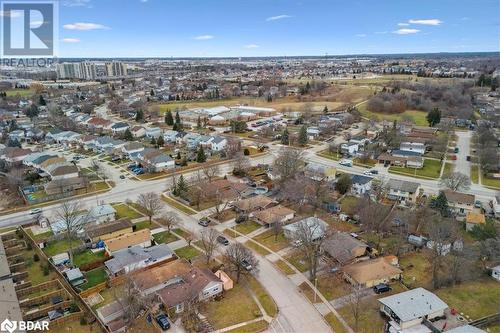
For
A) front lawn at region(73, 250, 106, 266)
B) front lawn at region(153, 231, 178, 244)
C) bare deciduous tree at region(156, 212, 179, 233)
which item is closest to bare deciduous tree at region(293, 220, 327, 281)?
front lawn at region(153, 231, 178, 244)

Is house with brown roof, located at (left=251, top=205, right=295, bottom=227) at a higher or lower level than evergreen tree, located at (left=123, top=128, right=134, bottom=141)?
lower

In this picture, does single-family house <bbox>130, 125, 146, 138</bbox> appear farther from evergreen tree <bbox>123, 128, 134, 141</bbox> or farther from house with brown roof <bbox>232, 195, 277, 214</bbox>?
house with brown roof <bbox>232, 195, 277, 214</bbox>

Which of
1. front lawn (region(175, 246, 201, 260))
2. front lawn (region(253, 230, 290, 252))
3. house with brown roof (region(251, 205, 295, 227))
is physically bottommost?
front lawn (region(175, 246, 201, 260))

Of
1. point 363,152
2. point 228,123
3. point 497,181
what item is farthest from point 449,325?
point 228,123

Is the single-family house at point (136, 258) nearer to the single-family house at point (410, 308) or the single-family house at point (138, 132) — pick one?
the single-family house at point (410, 308)

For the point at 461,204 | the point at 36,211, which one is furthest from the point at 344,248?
the point at 36,211

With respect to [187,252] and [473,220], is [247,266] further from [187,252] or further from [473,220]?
[473,220]

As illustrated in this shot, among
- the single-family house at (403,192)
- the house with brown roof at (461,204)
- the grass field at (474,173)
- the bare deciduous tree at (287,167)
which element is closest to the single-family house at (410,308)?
the house with brown roof at (461,204)
